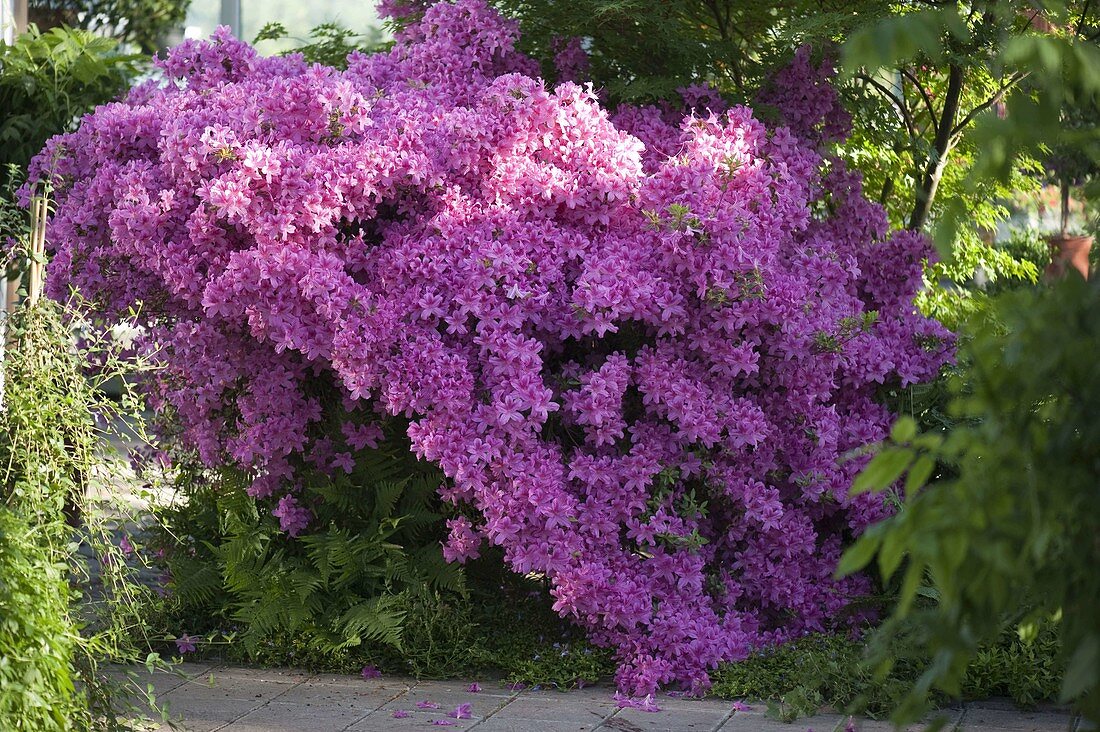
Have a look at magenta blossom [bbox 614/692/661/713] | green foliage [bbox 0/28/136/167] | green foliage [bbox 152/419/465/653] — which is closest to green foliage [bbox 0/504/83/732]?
green foliage [bbox 152/419/465/653]

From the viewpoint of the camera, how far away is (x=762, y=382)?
4.61 m

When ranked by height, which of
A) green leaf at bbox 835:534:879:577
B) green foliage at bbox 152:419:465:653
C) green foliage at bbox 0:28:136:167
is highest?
green foliage at bbox 0:28:136:167

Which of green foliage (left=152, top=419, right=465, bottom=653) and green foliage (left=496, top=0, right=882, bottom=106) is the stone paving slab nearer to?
green foliage (left=152, top=419, right=465, bottom=653)

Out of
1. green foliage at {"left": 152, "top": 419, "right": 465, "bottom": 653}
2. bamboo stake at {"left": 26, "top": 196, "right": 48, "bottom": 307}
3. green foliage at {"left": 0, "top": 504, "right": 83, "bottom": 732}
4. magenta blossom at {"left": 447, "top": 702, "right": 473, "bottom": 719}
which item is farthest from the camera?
green foliage at {"left": 152, "top": 419, "right": 465, "bottom": 653}

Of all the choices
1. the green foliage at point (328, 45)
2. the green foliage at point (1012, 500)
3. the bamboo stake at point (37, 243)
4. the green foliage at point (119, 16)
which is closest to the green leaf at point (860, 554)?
the green foliage at point (1012, 500)

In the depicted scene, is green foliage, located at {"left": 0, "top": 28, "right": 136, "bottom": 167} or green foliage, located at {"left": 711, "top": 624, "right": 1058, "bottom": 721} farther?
green foliage, located at {"left": 0, "top": 28, "right": 136, "bottom": 167}

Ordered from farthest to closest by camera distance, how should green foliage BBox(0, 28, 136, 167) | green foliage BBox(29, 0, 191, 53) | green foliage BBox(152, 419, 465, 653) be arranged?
green foliage BBox(29, 0, 191, 53) → green foliage BBox(0, 28, 136, 167) → green foliage BBox(152, 419, 465, 653)

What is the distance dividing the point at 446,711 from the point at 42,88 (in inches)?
126

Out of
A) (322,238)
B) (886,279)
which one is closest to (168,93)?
(322,238)

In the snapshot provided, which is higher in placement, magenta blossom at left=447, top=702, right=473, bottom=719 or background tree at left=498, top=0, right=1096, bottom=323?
background tree at left=498, top=0, right=1096, bottom=323

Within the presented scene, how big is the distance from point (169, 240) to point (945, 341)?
2.94 meters

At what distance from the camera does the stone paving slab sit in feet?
12.1

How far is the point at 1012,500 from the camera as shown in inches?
63.2

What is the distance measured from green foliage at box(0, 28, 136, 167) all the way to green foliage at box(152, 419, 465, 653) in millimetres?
1728
